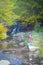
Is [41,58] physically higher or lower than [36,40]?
lower

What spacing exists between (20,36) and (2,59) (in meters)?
0.44

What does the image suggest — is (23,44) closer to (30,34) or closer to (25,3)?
(30,34)

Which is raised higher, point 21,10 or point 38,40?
point 21,10

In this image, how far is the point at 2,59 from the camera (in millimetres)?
3561

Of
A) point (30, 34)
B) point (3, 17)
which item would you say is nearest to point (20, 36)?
point (30, 34)

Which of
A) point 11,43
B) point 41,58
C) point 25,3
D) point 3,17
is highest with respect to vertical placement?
point 25,3

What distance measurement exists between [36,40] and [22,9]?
51cm

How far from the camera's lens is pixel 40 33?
3.75 meters

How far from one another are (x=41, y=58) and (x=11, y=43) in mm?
494

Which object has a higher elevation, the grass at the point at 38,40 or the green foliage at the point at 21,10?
the green foliage at the point at 21,10

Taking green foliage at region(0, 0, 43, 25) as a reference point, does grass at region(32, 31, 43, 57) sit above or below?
below

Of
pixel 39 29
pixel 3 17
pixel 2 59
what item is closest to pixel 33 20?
pixel 39 29

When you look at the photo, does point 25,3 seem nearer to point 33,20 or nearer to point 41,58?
point 33,20

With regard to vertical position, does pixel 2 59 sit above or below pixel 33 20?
below
